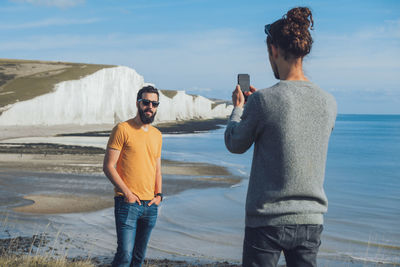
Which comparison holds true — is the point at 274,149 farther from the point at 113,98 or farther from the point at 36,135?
the point at 113,98

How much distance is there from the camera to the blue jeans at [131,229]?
407cm

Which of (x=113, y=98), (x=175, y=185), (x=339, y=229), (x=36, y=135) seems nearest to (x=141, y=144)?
(x=339, y=229)

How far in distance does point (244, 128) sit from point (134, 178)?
6.68ft

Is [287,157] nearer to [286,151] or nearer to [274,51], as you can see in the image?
[286,151]

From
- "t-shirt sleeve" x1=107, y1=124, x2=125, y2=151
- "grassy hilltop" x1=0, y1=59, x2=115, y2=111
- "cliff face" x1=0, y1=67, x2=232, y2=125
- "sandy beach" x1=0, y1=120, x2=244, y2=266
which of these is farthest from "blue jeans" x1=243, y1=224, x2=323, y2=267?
"grassy hilltop" x1=0, y1=59, x2=115, y2=111

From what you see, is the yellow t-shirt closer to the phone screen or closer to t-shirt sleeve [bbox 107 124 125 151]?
t-shirt sleeve [bbox 107 124 125 151]

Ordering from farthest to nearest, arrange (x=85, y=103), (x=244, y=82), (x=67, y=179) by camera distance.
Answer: (x=85, y=103), (x=67, y=179), (x=244, y=82)

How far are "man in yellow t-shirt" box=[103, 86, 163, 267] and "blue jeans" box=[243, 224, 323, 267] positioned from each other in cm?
190

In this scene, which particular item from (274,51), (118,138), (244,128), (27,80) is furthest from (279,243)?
(27,80)

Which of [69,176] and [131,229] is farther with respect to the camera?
[69,176]

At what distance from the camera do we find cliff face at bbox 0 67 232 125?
47.6 meters

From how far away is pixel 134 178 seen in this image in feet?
13.8

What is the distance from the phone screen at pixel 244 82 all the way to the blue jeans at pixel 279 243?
2.92ft

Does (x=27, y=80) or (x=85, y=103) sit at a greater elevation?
(x=27, y=80)
